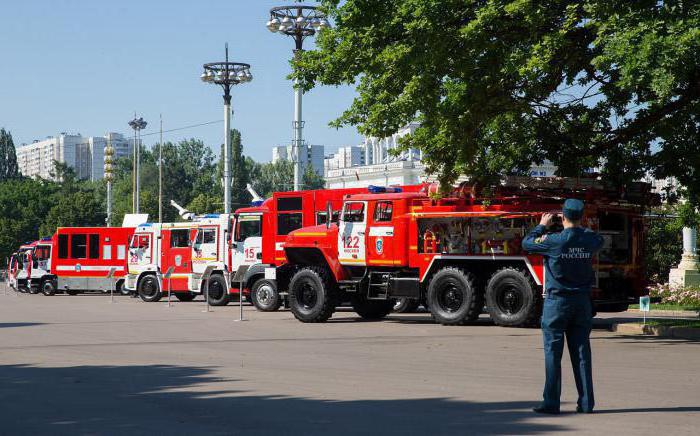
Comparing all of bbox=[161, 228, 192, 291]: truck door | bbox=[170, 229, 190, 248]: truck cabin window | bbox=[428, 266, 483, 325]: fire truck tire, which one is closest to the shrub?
bbox=[428, 266, 483, 325]: fire truck tire

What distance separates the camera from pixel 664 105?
18.6 metres

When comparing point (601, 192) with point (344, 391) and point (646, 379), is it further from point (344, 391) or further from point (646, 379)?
point (344, 391)

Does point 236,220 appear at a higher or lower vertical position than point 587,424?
higher

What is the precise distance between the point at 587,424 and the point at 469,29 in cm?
922

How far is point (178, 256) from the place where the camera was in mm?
36969

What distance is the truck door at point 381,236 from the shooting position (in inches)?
930

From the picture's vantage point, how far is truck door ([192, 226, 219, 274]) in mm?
34438

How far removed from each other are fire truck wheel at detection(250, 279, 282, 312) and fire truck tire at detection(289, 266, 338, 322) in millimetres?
3989

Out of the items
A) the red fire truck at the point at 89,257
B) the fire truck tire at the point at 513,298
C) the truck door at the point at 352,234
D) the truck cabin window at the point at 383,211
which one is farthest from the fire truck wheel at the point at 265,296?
the red fire truck at the point at 89,257

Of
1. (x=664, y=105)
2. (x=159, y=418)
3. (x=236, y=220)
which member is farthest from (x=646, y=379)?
(x=236, y=220)

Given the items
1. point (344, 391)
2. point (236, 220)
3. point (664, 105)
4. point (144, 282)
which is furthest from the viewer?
point (144, 282)

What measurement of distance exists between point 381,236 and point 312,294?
86.5 inches

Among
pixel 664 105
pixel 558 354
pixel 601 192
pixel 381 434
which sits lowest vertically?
pixel 381 434

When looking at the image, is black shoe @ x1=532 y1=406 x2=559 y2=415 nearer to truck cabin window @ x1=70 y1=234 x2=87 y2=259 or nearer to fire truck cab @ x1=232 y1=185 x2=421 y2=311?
fire truck cab @ x1=232 y1=185 x2=421 y2=311
